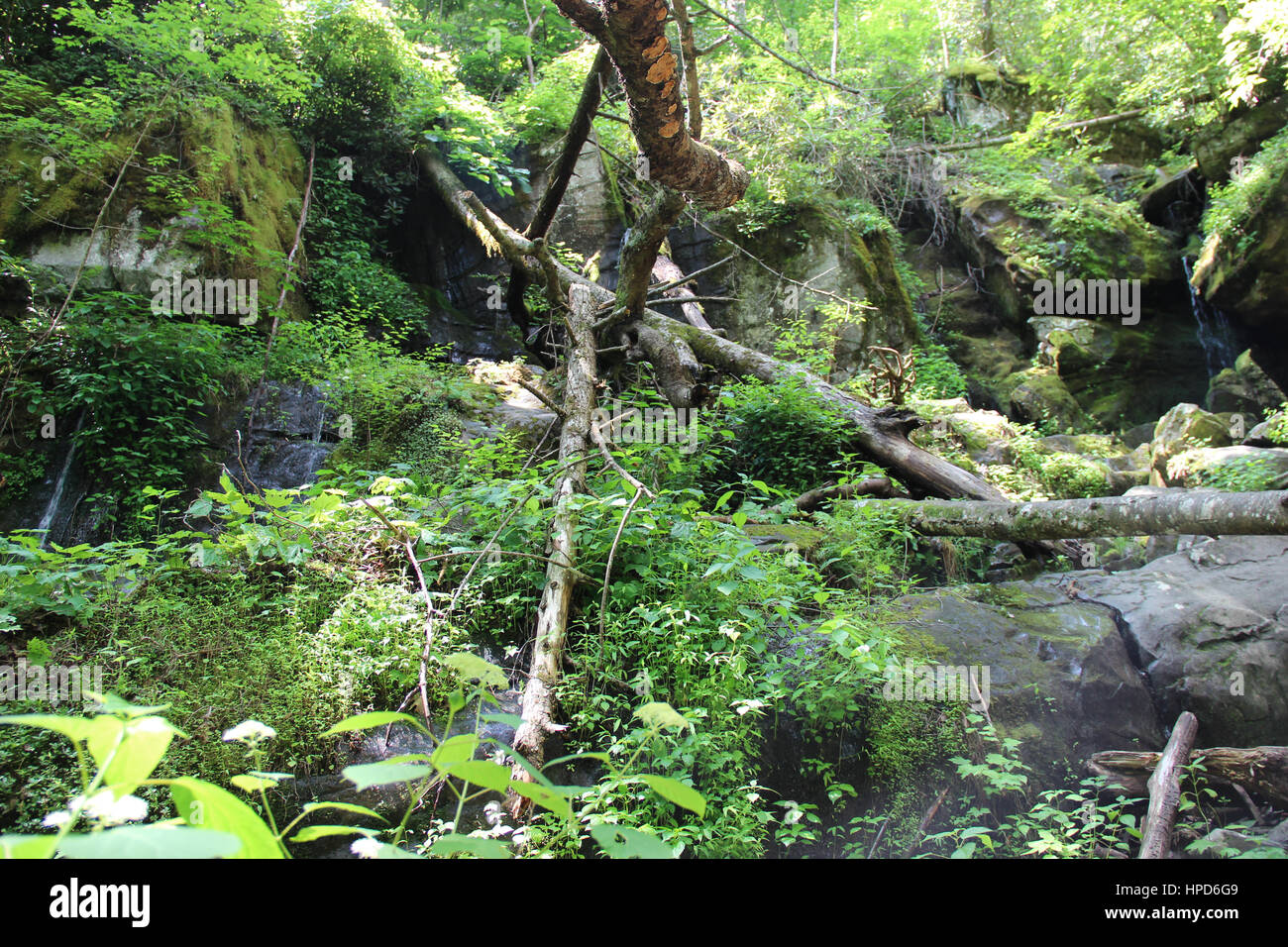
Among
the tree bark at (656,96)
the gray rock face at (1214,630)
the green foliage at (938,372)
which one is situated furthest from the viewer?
the green foliage at (938,372)

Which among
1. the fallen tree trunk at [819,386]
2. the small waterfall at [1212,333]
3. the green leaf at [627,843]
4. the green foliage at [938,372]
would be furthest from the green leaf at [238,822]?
the small waterfall at [1212,333]

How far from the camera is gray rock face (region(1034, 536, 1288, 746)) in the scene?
409cm

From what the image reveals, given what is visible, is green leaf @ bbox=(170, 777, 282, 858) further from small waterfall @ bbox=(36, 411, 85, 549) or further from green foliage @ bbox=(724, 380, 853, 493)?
small waterfall @ bbox=(36, 411, 85, 549)

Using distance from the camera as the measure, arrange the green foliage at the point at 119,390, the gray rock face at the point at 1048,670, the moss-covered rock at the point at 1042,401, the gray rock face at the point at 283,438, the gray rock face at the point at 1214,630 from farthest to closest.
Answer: the moss-covered rock at the point at 1042,401
the gray rock face at the point at 283,438
the green foliage at the point at 119,390
the gray rock face at the point at 1214,630
the gray rock face at the point at 1048,670

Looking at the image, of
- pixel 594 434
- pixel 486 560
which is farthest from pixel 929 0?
pixel 486 560

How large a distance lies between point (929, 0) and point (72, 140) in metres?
23.4

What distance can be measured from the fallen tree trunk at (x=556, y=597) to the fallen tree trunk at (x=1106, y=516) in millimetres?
2578

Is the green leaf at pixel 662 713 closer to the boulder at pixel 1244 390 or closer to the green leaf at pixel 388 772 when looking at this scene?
the green leaf at pixel 388 772

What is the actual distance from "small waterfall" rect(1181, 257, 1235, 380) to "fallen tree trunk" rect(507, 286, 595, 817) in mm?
14395

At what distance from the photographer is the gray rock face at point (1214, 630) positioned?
409 cm

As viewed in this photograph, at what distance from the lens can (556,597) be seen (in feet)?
11.1

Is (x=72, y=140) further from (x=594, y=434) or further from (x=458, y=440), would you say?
(x=594, y=434)

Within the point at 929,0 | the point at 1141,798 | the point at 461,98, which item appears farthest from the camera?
the point at 929,0
